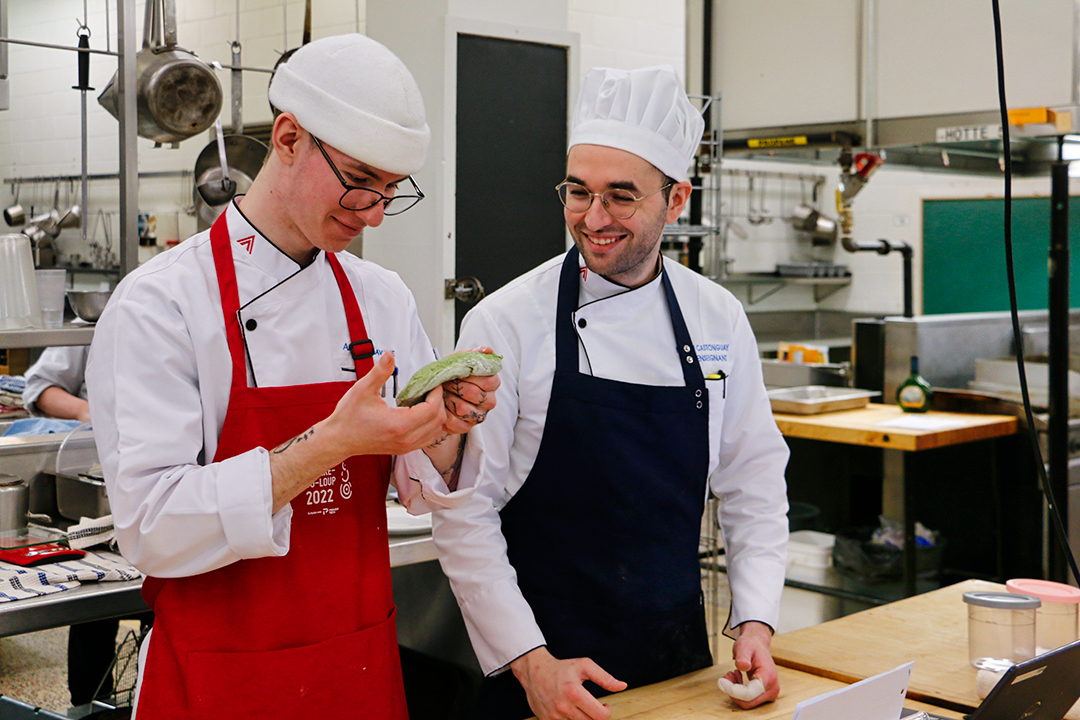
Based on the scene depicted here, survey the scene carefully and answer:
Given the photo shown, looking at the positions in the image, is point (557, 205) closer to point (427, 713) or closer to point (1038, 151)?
point (427, 713)

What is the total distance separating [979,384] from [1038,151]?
3.80 ft

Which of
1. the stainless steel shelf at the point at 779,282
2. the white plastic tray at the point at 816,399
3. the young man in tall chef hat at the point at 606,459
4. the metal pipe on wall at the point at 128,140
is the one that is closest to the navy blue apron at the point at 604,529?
the young man in tall chef hat at the point at 606,459

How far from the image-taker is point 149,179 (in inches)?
276

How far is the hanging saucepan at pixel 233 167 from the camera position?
4.10 metres

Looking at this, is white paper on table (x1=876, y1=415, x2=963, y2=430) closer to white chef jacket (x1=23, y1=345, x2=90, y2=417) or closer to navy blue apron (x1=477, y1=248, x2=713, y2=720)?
navy blue apron (x1=477, y1=248, x2=713, y2=720)

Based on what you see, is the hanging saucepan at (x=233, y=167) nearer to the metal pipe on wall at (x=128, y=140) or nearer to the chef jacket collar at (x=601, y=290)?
the metal pipe on wall at (x=128, y=140)

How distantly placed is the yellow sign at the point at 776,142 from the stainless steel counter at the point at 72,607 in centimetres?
366

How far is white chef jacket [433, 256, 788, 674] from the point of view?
1.74 m

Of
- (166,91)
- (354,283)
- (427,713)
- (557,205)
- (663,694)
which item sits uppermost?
(166,91)

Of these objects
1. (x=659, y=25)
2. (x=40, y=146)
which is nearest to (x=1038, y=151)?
(x=659, y=25)

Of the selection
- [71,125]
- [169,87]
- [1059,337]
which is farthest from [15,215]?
[1059,337]

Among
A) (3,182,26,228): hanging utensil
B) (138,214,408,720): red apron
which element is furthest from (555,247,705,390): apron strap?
(3,182,26,228): hanging utensil

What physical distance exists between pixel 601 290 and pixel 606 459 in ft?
1.07

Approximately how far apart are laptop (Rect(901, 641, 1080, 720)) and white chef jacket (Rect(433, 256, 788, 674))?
457mm
